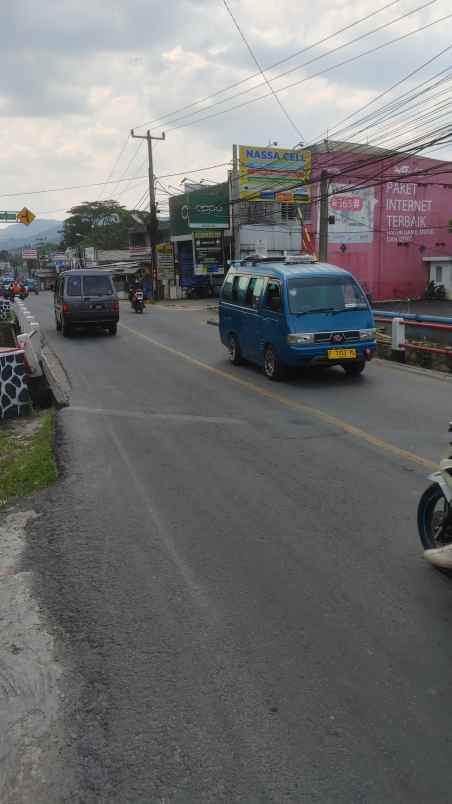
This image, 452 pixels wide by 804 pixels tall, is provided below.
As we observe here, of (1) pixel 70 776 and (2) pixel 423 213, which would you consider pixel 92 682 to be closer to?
(1) pixel 70 776

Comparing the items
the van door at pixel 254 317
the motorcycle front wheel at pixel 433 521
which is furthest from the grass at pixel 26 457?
the van door at pixel 254 317

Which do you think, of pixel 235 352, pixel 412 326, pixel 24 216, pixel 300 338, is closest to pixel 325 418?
pixel 300 338

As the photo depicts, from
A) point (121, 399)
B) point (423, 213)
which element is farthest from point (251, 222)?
point (121, 399)

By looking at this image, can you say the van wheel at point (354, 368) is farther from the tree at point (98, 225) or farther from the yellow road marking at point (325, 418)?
the tree at point (98, 225)

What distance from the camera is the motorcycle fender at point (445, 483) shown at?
14.4ft

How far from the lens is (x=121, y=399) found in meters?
11.0

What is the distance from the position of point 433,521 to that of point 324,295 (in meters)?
7.97

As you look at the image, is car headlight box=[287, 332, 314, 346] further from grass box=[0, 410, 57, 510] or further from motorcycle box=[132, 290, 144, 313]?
motorcycle box=[132, 290, 144, 313]

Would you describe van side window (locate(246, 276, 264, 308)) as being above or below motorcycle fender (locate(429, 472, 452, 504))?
above

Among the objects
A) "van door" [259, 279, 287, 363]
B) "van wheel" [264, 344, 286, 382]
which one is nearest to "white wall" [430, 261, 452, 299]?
"van door" [259, 279, 287, 363]

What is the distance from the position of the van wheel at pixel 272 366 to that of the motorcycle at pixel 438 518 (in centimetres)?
737

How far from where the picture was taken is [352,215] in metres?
39.0

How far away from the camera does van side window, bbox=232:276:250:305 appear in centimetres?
1390

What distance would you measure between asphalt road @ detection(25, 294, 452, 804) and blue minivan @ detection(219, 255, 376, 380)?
3168 mm
